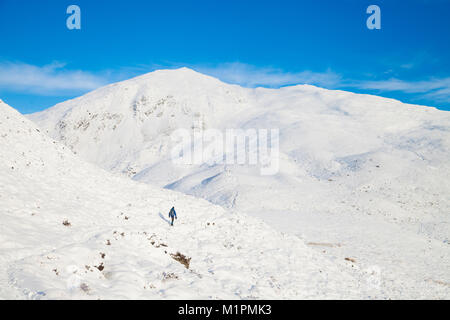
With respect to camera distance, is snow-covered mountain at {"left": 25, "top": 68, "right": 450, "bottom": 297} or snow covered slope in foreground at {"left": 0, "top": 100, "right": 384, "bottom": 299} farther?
snow-covered mountain at {"left": 25, "top": 68, "right": 450, "bottom": 297}

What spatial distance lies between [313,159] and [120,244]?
46567 millimetres

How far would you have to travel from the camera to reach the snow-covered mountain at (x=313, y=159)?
92.6 feet

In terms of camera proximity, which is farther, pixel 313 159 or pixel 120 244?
pixel 313 159

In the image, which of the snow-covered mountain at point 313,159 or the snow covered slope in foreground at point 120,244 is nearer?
the snow covered slope in foreground at point 120,244

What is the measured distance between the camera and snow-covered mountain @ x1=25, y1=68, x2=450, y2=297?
28.2m

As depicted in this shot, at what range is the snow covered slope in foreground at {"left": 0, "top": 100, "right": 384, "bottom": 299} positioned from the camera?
1168 cm

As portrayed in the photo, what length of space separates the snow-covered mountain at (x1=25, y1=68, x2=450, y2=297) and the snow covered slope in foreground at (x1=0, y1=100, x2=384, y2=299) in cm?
631

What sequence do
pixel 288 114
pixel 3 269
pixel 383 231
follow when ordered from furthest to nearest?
pixel 288 114
pixel 383 231
pixel 3 269

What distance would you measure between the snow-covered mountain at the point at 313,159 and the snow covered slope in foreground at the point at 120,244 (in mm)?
6312

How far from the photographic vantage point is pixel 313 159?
5616 centimetres
